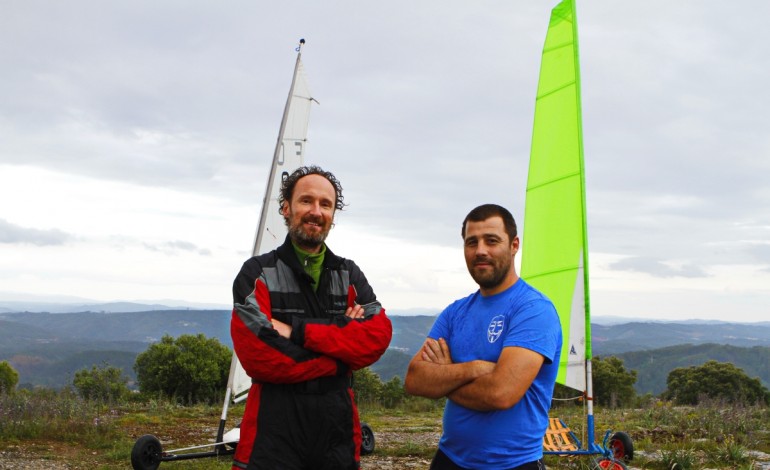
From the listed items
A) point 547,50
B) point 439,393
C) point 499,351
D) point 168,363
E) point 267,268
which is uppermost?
point 547,50

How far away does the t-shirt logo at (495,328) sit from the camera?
3139mm

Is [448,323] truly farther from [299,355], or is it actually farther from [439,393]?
[299,355]

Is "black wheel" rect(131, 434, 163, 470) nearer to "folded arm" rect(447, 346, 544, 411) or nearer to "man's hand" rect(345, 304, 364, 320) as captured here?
"man's hand" rect(345, 304, 364, 320)

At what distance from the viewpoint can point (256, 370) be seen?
300 cm

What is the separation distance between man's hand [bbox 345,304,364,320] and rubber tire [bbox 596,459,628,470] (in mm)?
4170

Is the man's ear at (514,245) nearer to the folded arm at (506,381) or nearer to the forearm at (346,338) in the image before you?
the folded arm at (506,381)

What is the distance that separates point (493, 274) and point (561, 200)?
503 centimetres

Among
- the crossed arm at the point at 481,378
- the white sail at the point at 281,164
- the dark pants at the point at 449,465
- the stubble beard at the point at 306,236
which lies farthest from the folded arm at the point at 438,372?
the white sail at the point at 281,164

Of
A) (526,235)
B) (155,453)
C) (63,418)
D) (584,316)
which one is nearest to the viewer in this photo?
(155,453)

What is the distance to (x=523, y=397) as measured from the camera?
3082 millimetres

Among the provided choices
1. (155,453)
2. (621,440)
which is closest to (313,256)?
(155,453)

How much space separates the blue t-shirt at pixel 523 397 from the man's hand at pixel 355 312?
52 cm

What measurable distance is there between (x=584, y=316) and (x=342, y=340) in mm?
5071

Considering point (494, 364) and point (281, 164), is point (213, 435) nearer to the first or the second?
point (281, 164)
